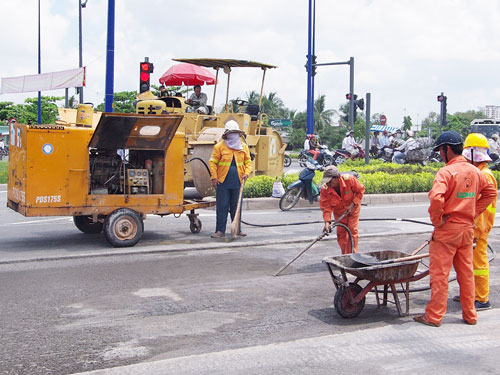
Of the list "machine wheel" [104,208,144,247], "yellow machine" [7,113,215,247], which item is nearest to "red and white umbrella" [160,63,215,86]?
"yellow machine" [7,113,215,247]

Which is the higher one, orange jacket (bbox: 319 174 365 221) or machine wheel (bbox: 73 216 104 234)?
orange jacket (bbox: 319 174 365 221)

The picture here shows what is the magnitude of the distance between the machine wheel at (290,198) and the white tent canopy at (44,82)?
6.72 m

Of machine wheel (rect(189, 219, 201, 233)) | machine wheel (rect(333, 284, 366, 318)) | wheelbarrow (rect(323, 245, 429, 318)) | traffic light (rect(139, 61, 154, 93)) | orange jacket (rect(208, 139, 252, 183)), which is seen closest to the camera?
wheelbarrow (rect(323, 245, 429, 318))

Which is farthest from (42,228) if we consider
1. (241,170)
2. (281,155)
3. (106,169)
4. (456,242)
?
(281,155)

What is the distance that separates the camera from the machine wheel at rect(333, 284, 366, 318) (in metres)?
5.76

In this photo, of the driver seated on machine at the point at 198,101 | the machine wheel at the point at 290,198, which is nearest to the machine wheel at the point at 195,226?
the machine wheel at the point at 290,198

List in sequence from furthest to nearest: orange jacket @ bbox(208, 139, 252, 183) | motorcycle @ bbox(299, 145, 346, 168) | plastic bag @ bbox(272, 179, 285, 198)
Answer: motorcycle @ bbox(299, 145, 346, 168)
plastic bag @ bbox(272, 179, 285, 198)
orange jacket @ bbox(208, 139, 252, 183)

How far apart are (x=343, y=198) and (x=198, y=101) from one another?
9.82 m

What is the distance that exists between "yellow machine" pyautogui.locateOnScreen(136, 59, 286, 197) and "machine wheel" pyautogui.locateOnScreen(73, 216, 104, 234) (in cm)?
348

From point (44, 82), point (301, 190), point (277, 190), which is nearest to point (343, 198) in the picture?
point (301, 190)

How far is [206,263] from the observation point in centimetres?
816

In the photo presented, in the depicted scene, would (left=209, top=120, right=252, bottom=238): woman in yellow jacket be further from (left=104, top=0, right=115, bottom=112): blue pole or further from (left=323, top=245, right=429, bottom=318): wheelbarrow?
(left=104, top=0, right=115, bottom=112): blue pole

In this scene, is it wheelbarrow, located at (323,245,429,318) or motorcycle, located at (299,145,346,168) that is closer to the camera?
wheelbarrow, located at (323,245,429,318)

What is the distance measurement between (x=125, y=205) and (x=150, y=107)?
570cm
